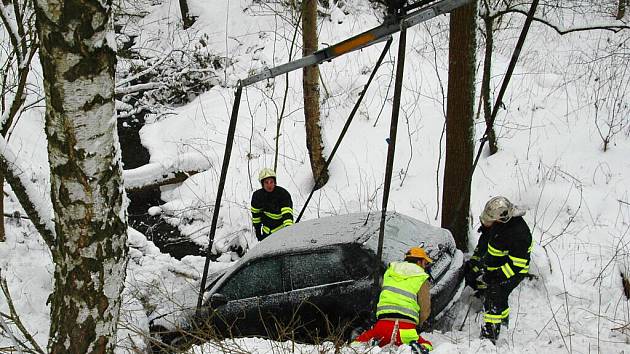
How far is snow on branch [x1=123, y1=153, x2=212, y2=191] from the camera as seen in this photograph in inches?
443

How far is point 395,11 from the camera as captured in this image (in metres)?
3.47

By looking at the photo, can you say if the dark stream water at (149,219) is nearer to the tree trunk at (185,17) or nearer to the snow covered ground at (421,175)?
the snow covered ground at (421,175)

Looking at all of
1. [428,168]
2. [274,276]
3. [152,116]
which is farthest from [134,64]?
[274,276]

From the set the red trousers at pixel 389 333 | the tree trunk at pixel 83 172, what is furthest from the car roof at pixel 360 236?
the tree trunk at pixel 83 172

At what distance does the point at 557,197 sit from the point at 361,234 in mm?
3693

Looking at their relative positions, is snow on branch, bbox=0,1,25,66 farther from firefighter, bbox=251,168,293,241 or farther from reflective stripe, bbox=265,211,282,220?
reflective stripe, bbox=265,211,282,220

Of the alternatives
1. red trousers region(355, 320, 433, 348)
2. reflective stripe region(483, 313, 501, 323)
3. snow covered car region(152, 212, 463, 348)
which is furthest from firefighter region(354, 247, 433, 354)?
reflective stripe region(483, 313, 501, 323)

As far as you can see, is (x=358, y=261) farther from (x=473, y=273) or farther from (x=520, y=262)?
(x=520, y=262)

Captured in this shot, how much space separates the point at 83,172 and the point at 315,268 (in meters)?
3.32

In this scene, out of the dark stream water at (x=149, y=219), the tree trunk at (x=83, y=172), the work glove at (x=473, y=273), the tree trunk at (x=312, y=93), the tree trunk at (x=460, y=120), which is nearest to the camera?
the tree trunk at (x=83, y=172)

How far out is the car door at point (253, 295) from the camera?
225 inches

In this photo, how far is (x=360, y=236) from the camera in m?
5.46

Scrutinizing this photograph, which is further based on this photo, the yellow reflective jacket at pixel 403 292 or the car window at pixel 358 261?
the car window at pixel 358 261

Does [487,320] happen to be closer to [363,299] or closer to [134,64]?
[363,299]
